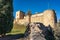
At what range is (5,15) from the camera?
2253 centimetres

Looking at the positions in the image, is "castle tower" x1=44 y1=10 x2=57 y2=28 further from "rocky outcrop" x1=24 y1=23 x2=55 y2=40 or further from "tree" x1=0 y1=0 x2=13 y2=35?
"rocky outcrop" x1=24 y1=23 x2=55 y2=40

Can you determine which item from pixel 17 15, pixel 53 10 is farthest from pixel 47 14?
pixel 17 15

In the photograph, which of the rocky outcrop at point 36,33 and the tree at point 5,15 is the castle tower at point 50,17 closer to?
the tree at point 5,15

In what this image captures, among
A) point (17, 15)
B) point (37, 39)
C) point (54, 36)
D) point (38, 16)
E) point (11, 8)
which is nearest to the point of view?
point (37, 39)

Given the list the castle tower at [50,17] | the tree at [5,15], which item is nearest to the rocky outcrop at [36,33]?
the tree at [5,15]

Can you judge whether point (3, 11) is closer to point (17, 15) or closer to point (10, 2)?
point (10, 2)

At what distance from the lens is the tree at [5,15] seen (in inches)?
869

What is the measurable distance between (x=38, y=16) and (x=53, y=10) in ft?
26.1

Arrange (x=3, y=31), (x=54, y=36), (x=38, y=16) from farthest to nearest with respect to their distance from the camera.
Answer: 1. (x=38, y=16)
2. (x=3, y=31)
3. (x=54, y=36)

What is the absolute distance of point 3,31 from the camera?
73.4ft

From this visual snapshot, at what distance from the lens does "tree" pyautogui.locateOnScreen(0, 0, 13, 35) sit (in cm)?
2208

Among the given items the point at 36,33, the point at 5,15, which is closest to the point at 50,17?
the point at 5,15

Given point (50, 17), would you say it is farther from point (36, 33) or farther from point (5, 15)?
point (36, 33)

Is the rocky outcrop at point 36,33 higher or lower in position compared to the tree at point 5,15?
lower
